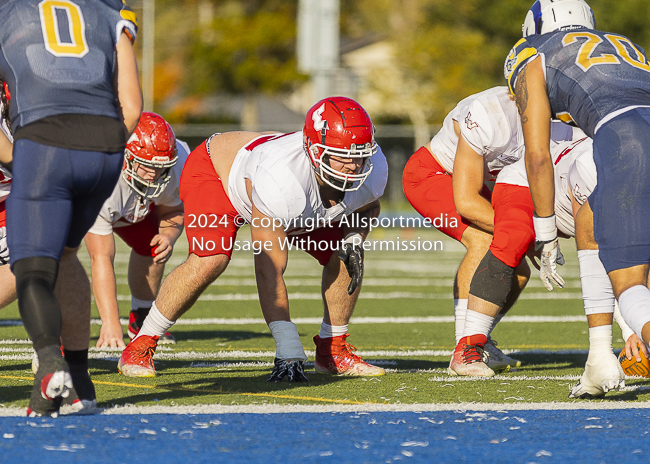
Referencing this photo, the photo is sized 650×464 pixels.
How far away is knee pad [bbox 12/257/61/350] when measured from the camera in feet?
10.6

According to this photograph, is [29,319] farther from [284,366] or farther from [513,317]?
[513,317]

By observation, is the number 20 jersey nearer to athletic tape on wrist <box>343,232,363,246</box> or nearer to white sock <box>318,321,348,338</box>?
athletic tape on wrist <box>343,232,363,246</box>

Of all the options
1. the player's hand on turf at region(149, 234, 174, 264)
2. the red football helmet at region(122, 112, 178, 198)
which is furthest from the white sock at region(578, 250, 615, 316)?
the player's hand on turf at region(149, 234, 174, 264)

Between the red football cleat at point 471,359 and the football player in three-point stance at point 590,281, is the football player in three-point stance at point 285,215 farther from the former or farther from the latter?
the football player in three-point stance at point 590,281

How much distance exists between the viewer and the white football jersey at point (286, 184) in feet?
14.3

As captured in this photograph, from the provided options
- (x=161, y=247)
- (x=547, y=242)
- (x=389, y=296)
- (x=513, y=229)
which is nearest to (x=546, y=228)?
(x=547, y=242)

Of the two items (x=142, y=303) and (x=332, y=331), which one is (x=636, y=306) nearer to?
(x=332, y=331)

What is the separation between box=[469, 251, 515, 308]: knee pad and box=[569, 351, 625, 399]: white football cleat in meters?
0.98

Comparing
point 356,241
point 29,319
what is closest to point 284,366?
point 356,241

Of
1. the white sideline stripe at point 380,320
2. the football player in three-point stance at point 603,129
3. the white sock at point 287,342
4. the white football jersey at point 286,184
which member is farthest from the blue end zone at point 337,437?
the white sideline stripe at point 380,320

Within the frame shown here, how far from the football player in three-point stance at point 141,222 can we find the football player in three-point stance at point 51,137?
223 cm

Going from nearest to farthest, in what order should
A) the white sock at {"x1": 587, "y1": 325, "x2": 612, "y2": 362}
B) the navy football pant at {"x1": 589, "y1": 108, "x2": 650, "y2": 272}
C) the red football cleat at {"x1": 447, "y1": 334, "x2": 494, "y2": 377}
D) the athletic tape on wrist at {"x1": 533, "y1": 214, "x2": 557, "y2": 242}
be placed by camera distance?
1. the navy football pant at {"x1": 589, "y1": 108, "x2": 650, "y2": 272}
2. the white sock at {"x1": 587, "y1": 325, "x2": 612, "y2": 362}
3. the athletic tape on wrist at {"x1": 533, "y1": 214, "x2": 557, "y2": 242}
4. the red football cleat at {"x1": 447, "y1": 334, "x2": 494, "y2": 377}

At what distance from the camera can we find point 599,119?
367 centimetres

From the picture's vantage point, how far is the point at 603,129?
3615 mm
